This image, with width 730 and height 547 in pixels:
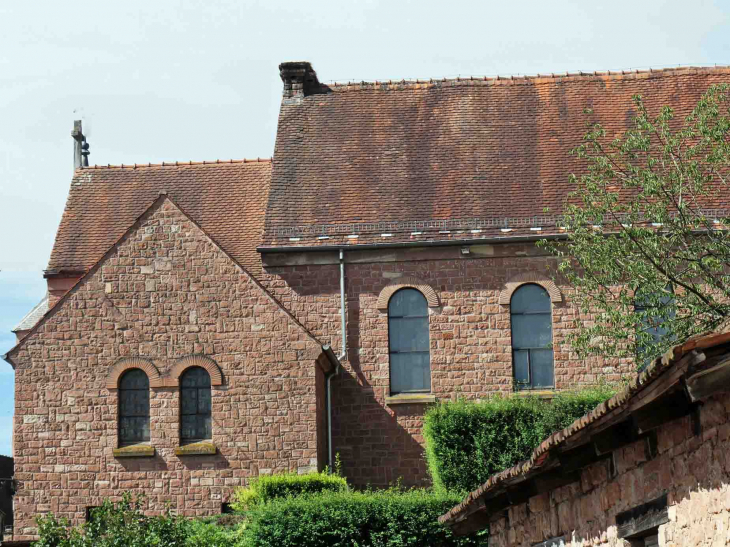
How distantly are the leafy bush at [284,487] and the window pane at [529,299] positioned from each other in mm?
6673

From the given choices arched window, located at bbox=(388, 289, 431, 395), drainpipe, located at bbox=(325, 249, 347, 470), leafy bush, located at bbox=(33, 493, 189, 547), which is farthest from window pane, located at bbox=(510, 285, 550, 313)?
leafy bush, located at bbox=(33, 493, 189, 547)

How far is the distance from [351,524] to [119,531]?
3.85 metres

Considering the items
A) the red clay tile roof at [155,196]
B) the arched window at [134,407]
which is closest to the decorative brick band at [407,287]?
the red clay tile roof at [155,196]

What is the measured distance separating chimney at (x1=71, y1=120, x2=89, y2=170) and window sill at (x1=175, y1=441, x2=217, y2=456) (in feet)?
46.2

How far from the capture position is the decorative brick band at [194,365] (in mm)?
25266

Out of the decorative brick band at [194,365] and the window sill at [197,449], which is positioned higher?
the decorative brick band at [194,365]

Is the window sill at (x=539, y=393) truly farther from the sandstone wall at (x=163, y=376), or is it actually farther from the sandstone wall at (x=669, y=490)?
the sandstone wall at (x=669, y=490)

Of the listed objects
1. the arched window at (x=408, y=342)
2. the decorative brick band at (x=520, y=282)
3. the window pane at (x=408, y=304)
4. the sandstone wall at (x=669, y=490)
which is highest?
the decorative brick band at (x=520, y=282)

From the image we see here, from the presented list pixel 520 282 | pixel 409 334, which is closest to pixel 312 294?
pixel 409 334

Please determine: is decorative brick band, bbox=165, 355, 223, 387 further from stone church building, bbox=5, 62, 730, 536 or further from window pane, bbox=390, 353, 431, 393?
window pane, bbox=390, 353, 431, 393

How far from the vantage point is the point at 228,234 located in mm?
30875

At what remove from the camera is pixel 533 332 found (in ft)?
90.9

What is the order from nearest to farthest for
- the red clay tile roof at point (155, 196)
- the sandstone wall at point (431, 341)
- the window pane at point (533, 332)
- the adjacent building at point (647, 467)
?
the adjacent building at point (647, 467), the sandstone wall at point (431, 341), the window pane at point (533, 332), the red clay tile roof at point (155, 196)

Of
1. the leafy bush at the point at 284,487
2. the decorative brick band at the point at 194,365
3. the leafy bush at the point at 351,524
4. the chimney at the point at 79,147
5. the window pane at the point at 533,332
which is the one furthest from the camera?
the chimney at the point at 79,147
